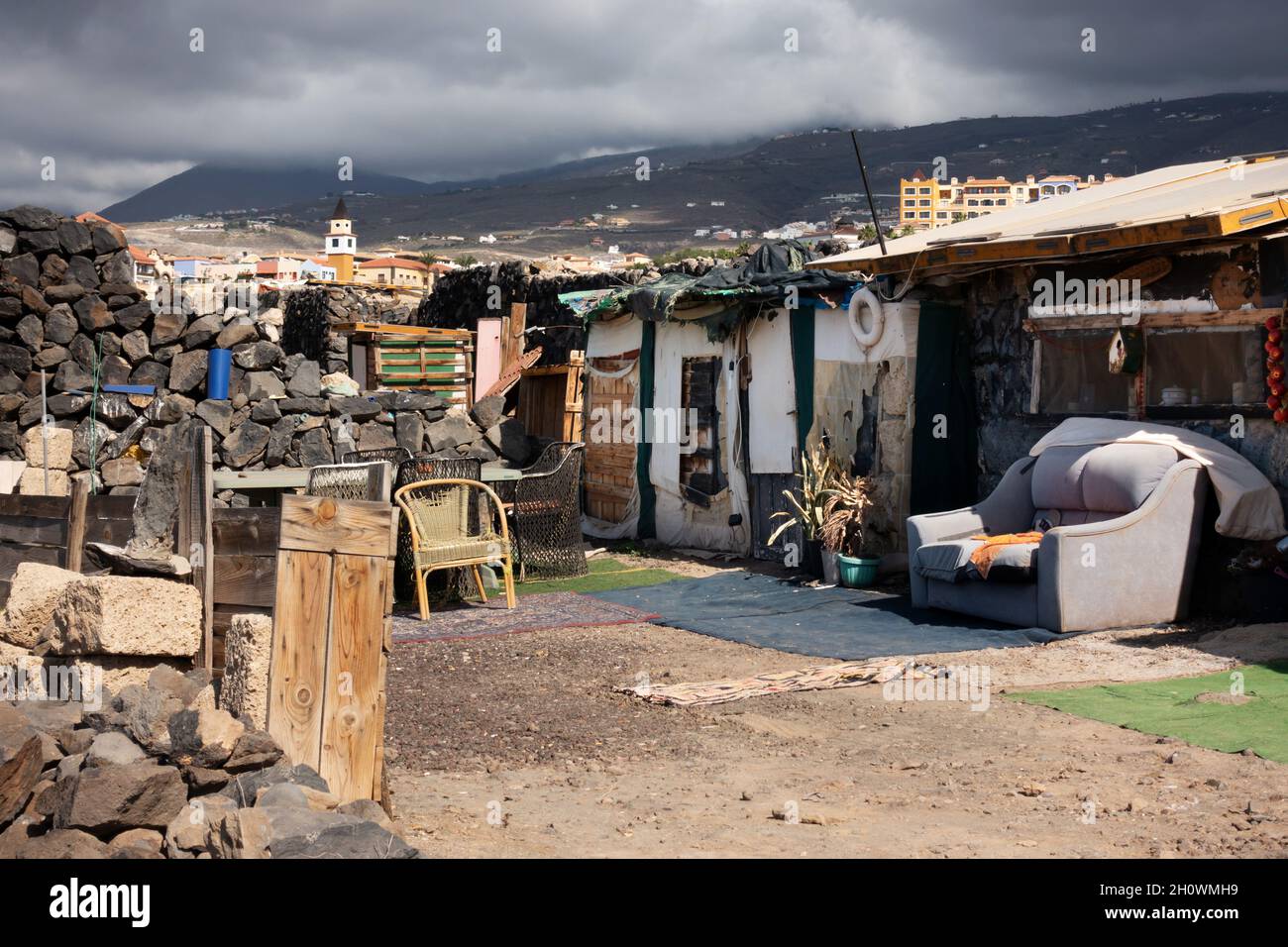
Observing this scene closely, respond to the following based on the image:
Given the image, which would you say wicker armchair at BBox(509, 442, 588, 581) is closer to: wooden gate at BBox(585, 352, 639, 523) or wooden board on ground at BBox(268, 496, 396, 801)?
wooden gate at BBox(585, 352, 639, 523)

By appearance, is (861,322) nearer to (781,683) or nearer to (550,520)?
(550,520)

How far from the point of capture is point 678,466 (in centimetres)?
1311

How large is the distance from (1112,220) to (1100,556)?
2626 mm

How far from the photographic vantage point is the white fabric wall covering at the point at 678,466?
12.5 meters

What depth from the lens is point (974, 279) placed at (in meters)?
10.8

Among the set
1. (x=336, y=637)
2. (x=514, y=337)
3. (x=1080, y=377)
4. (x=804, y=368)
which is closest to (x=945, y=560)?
(x=1080, y=377)

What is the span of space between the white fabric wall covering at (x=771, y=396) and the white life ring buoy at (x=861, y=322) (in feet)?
2.96

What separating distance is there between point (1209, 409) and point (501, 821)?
6416 millimetres

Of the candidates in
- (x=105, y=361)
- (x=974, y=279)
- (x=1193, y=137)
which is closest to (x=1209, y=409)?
(x=974, y=279)

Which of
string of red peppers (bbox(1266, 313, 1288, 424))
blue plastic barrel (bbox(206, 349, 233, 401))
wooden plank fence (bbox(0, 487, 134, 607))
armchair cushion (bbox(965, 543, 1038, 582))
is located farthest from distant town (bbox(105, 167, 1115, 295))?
wooden plank fence (bbox(0, 487, 134, 607))

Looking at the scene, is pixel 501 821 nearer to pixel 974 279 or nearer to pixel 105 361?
pixel 974 279

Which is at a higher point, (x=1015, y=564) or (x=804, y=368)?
(x=804, y=368)

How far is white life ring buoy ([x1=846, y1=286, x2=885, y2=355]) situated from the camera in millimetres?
10781

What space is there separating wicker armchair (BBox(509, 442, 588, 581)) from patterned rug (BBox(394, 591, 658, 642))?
931mm
